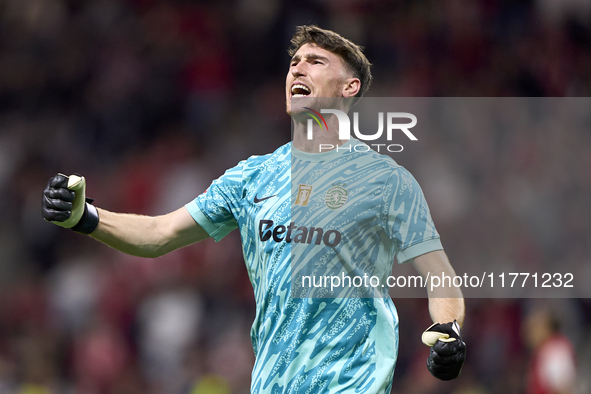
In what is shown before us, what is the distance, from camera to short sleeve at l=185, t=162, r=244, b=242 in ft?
13.2

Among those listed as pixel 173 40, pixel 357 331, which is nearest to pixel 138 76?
pixel 173 40

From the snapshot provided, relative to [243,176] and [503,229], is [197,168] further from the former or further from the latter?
[243,176]

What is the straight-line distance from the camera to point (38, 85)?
1066 cm

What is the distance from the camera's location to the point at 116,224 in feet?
13.0

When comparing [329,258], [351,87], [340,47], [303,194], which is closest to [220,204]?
[303,194]

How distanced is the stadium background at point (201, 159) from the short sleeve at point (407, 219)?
3.17 m

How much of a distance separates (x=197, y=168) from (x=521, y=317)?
4221 mm

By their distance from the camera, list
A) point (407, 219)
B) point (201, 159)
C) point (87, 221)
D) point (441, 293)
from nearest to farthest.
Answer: point (441, 293) → point (407, 219) → point (87, 221) → point (201, 159)

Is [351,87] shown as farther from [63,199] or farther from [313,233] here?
[63,199]

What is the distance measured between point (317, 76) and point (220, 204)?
84cm

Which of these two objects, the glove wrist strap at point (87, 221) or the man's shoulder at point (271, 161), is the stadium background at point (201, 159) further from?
the glove wrist strap at point (87, 221)

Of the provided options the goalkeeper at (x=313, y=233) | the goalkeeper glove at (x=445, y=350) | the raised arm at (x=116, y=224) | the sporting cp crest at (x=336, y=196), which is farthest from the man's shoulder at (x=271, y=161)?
the goalkeeper glove at (x=445, y=350)

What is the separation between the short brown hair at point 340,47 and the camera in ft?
13.5

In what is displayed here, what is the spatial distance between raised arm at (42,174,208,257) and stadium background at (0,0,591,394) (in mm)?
3307
